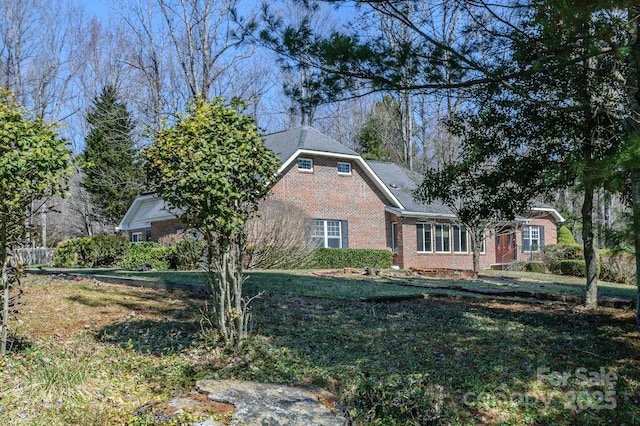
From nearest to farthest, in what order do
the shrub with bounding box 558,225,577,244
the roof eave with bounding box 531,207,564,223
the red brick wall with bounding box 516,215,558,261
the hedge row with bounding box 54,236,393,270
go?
the hedge row with bounding box 54,236,393,270
the red brick wall with bounding box 516,215,558,261
the roof eave with bounding box 531,207,564,223
the shrub with bounding box 558,225,577,244

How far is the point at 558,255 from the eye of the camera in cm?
2483

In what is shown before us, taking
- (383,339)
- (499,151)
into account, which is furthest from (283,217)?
(383,339)

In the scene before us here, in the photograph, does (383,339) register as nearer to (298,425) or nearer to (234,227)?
(234,227)

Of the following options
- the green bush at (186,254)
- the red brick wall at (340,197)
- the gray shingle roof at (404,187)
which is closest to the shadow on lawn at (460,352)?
the green bush at (186,254)

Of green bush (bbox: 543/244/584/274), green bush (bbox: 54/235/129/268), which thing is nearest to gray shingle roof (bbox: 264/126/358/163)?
green bush (bbox: 54/235/129/268)

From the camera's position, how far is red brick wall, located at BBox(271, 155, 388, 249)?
23.5 meters

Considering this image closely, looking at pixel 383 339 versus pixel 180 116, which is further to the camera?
pixel 383 339

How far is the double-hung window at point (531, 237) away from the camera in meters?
32.0

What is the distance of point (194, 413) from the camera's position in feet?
13.2

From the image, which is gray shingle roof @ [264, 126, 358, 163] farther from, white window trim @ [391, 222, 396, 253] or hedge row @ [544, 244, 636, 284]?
hedge row @ [544, 244, 636, 284]

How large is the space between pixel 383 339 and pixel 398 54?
314 cm

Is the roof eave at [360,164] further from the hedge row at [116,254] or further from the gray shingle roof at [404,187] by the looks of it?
the hedge row at [116,254]

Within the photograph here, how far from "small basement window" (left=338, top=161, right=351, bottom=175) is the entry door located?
10.3 meters

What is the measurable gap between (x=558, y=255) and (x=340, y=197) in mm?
9346
